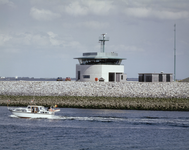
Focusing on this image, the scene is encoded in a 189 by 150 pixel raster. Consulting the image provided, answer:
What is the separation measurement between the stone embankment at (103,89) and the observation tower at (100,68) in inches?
145

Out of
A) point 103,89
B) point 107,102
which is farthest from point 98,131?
point 103,89

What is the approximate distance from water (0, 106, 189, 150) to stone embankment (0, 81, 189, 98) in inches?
541

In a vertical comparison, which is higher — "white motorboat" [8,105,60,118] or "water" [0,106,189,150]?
"white motorboat" [8,105,60,118]

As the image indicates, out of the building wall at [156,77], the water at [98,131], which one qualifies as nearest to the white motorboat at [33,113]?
the water at [98,131]

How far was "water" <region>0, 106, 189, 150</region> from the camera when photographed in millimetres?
35594

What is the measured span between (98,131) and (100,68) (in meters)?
34.3

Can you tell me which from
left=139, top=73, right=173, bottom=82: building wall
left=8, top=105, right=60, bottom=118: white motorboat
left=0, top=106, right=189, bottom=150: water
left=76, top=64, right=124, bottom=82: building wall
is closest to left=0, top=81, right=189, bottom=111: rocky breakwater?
left=76, top=64, right=124, bottom=82: building wall

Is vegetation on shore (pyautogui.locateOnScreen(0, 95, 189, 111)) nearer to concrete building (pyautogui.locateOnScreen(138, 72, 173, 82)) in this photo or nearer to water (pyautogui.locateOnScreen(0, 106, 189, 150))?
water (pyautogui.locateOnScreen(0, 106, 189, 150))

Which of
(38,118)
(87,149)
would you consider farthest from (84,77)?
(87,149)

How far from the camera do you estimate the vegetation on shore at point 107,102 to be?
58.5m

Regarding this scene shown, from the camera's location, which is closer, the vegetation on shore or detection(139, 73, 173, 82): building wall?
the vegetation on shore

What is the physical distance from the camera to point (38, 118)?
50906mm

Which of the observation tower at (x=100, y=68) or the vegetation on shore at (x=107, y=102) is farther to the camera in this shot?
the observation tower at (x=100, y=68)

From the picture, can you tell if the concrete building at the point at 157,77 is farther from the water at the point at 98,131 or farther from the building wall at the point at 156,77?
the water at the point at 98,131
